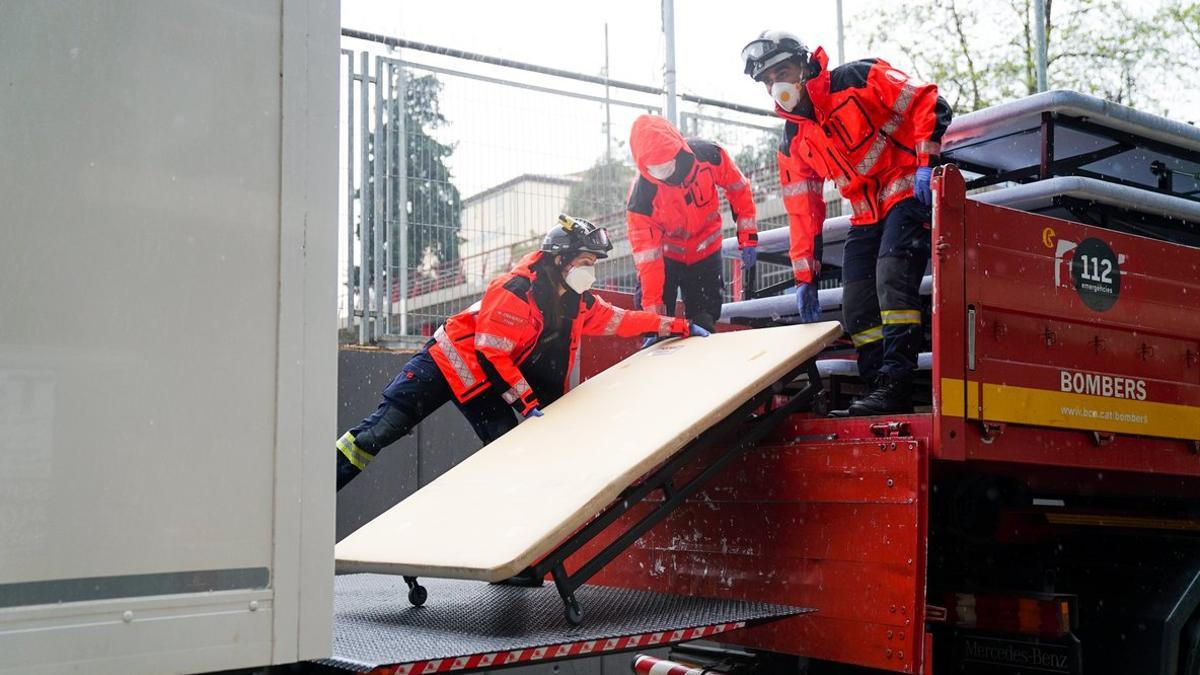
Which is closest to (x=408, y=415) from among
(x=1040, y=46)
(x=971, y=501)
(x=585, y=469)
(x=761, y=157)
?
(x=585, y=469)

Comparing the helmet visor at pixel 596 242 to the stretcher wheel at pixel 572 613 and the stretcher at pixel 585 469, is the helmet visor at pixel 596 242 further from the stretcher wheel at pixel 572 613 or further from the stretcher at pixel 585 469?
the stretcher wheel at pixel 572 613

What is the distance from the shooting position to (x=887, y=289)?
15.1ft

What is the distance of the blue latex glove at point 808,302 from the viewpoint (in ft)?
17.5

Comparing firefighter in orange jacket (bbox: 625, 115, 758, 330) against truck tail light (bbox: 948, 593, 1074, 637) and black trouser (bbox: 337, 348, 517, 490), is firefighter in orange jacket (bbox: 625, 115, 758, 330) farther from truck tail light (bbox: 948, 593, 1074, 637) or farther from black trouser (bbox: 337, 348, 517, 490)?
truck tail light (bbox: 948, 593, 1074, 637)

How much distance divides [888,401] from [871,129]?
4.08 feet

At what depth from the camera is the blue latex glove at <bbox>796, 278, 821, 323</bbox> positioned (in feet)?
17.5

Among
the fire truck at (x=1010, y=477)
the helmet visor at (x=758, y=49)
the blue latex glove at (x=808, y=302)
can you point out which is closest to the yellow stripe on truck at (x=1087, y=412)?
the fire truck at (x=1010, y=477)

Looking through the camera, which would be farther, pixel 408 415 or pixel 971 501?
pixel 408 415

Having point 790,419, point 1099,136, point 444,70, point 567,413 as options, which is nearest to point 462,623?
point 567,413

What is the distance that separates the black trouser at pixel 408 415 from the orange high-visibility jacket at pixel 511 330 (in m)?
0.10

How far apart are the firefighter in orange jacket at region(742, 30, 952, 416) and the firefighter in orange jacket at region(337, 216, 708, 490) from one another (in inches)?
33.5

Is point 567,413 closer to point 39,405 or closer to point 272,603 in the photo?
point 272,603

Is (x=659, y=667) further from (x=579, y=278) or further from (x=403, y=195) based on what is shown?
(x=403, y=195)

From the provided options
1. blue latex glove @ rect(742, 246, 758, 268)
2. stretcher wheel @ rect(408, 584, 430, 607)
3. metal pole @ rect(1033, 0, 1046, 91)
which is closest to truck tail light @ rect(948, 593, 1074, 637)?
stretcher wheel @ rect(408, 584, 430, 607)
